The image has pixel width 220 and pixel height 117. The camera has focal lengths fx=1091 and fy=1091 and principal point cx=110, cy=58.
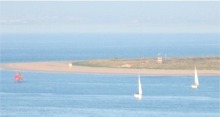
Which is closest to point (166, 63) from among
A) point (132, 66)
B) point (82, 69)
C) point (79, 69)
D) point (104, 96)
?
point (132, 66)

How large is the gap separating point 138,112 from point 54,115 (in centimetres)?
500

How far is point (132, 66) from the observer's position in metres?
94.1

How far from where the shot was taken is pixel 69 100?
6838 centimetres

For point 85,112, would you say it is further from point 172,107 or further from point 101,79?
point 101,79

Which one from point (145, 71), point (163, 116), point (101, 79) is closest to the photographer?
point (163, 116)

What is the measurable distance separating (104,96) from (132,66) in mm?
23554

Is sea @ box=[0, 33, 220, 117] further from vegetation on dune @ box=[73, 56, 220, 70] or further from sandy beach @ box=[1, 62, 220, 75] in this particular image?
vegetation on dune @ box=[73, 56, 220, 70]

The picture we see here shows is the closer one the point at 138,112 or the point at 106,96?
the point at 138,112

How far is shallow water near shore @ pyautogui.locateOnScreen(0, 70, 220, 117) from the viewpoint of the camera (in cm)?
6138

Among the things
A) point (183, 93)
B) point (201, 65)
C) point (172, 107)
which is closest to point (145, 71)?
point (201, 65)

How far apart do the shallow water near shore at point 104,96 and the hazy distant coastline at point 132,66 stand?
2.87 m

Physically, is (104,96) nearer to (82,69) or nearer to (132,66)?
(82,69)

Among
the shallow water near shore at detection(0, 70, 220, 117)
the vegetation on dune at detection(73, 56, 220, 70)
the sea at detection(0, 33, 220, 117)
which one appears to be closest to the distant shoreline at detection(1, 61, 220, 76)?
the vegetation on dune at detection(73, 56, 220, 70)

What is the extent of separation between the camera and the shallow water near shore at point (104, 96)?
6138 cm
